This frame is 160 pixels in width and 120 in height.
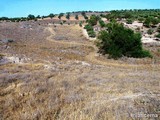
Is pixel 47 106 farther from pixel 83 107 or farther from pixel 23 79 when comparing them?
pixel 23 79

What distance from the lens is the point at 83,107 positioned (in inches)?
387

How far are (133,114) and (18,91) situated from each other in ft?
17.6

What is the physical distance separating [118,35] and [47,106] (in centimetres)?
3611

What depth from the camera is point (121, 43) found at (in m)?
44.8

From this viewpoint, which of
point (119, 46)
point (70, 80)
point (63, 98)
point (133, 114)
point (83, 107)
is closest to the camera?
point (133, 114)

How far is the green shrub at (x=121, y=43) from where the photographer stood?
43.4 metres

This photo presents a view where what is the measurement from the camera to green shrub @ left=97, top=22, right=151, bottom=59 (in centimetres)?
4338

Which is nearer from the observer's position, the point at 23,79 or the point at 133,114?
the point at 133,114

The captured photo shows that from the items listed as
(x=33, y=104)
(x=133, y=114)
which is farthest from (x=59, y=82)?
(x=133, y=114)

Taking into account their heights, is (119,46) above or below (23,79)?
below

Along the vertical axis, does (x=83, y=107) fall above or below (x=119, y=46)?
above

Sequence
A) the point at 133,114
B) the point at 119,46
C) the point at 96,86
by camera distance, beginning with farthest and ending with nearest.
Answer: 1. the point at 119,46
2. the point at 96,86
3. the point at 133,114

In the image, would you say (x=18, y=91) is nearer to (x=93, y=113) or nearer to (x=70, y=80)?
(x=70, y=80)

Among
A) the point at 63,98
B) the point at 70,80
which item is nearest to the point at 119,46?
the point at 70,80
